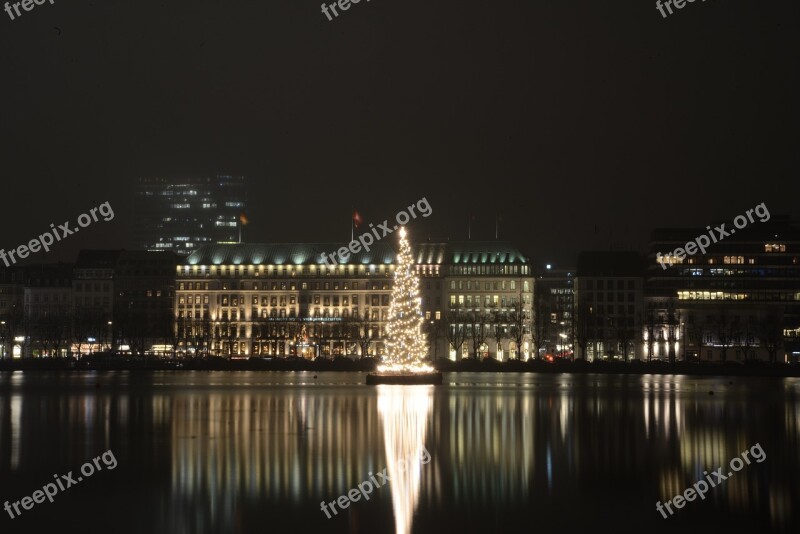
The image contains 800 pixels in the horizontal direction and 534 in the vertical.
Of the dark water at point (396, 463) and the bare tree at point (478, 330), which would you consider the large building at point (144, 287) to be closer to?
the bare tree at point (478, 330)

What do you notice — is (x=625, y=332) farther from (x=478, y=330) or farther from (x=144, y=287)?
(x=144, y=287)

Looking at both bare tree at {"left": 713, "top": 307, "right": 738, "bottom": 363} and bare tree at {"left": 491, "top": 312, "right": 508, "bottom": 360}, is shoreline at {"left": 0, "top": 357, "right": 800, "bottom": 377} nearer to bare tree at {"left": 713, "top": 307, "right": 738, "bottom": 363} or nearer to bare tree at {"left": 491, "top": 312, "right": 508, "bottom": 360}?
bare tree at {"left": 713, "top": 307, "right": 738, "bottom": 363}

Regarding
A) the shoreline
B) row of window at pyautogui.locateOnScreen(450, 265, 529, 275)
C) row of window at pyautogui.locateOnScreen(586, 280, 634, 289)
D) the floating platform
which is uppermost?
row of window at pyautogui.locateOnScreen(450, 265, 529, 275)

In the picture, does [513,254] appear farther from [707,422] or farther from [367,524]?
[367,524]

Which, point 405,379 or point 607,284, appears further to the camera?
point 607,284

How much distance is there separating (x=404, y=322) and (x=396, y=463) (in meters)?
49.3

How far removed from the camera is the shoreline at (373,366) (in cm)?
13125

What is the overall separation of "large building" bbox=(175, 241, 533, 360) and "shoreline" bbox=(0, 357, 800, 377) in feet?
92.8

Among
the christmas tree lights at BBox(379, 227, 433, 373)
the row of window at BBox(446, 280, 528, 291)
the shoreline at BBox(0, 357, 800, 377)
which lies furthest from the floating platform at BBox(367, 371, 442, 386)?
the row of window at BBox(446, 280, 528, 291)

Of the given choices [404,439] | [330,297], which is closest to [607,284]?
[330,297]

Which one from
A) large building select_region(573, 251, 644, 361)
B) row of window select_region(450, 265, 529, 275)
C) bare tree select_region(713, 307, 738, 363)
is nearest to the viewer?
bare tree select_region(713, 307, 738, 363)

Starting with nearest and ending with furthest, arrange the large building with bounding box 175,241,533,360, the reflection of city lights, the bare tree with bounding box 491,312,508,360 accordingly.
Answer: the reflection of city lights → the bare tree with bounding box 491,312,508,360 → the large building with bounding box 175,241,533,360

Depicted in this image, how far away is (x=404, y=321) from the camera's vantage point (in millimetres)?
88312

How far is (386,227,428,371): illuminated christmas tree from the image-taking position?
290 ft
